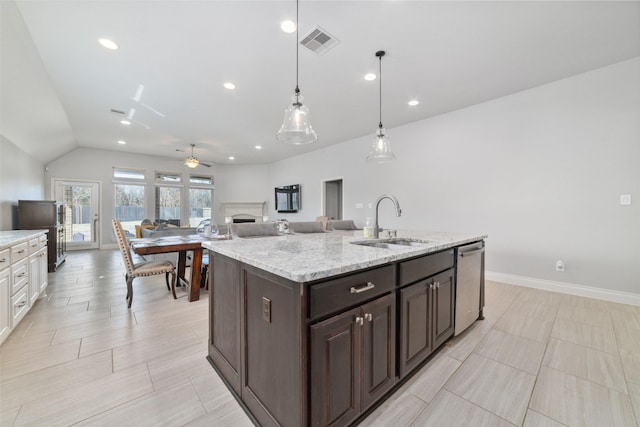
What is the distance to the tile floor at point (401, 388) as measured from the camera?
1397 millimetres

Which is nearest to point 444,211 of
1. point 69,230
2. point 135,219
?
point 135,219

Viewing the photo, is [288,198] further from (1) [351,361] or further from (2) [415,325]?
(1) [351,361]

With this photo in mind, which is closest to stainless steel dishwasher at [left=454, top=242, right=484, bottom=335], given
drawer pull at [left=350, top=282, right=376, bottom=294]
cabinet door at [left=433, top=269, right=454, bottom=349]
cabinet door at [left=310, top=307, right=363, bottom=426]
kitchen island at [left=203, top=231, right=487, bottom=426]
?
cabinet door at [left=433, top=269, right=454, bottom=349]

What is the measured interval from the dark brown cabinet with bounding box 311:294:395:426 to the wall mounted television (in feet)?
22.0

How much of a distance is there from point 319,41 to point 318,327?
2.66 meters

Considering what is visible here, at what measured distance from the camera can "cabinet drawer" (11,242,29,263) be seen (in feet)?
7.47

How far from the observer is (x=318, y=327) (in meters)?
1.08

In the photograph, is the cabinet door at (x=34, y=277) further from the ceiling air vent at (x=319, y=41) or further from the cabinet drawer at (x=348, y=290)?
the ceiling air vent at (x=319, y=41)

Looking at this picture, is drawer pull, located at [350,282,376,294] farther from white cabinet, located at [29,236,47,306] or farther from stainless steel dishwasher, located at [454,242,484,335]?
white cabinet, located at [29,236,47,306]

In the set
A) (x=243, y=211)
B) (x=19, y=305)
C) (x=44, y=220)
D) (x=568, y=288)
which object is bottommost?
(x=568, y=288)

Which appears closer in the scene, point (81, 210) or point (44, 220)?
point (44, 220)

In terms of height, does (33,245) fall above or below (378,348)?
above

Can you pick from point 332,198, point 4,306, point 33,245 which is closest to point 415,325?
point 4,306

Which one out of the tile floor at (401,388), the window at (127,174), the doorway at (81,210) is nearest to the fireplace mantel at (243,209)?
the window at (127,174)
